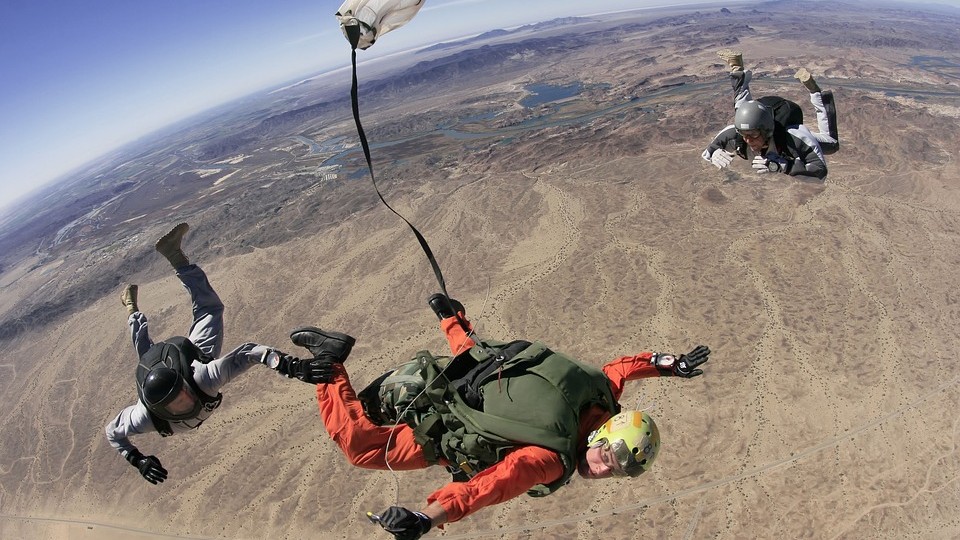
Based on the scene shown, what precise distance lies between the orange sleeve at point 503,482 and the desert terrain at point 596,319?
700 mm

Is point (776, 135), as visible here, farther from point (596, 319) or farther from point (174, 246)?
point (596, 319)

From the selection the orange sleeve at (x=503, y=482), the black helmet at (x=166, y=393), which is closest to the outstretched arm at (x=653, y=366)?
the orange sleeve at (x=503, y=482)

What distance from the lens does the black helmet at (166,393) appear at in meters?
4.43

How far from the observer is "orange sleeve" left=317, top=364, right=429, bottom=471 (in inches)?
156

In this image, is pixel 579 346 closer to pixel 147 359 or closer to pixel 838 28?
pixel 147 359

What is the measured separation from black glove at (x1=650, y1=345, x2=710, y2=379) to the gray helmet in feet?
10.4

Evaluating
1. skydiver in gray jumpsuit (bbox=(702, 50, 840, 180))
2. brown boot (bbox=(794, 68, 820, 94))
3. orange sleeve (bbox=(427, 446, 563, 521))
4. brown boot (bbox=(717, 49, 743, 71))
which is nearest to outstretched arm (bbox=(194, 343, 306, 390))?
orange sleeve (bbox=(427, 446, 563, 521))

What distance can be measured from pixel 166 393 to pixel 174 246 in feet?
6.18

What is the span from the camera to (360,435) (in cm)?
397

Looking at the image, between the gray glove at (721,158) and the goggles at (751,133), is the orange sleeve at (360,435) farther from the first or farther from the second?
the goggles at (751,133)

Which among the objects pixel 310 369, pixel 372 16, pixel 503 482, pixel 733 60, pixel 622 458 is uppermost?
pixel 372 16

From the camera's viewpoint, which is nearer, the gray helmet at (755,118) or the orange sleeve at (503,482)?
the orange sleeve at (503,482)

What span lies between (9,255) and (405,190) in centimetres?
9017

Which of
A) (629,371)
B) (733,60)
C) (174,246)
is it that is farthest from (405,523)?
(733,60)
